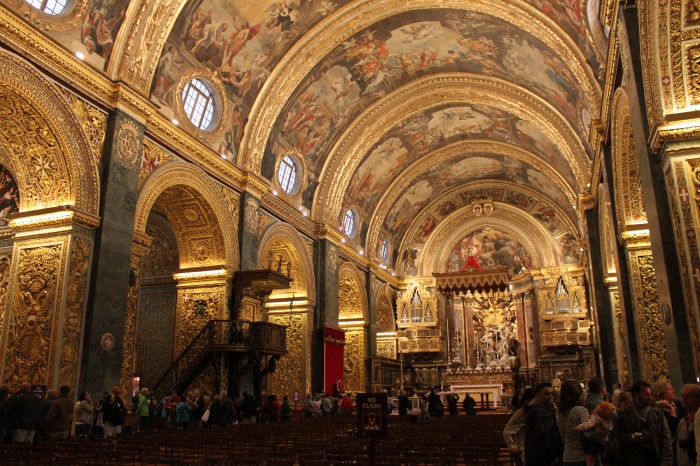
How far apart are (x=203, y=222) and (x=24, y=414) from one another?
853 centimetres

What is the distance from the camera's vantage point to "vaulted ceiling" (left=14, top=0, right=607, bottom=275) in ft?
45.0

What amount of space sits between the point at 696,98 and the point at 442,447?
5507mm

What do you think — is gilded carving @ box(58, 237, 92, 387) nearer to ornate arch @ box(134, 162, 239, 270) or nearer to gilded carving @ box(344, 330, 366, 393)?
ornate arch @ box(134, 162, 239, 270)

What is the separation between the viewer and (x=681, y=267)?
23.8 ft

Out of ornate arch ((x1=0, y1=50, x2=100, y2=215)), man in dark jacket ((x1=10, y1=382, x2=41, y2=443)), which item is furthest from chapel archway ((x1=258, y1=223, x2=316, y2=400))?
man in dark jacket ((x1=10, y1=382, x2=41, y2=443))

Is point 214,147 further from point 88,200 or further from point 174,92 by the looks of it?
point 88,200

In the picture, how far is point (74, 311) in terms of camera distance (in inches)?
435

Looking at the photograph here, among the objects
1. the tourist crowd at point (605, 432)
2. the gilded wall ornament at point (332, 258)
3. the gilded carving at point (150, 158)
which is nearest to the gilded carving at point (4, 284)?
the gilded carving at point (150, 158)

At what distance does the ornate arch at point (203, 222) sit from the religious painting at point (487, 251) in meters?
17.9

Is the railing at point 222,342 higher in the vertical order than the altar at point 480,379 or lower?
higher

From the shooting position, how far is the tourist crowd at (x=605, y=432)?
4.30 metres

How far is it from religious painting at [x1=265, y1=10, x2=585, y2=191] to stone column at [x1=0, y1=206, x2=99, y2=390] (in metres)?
8.37

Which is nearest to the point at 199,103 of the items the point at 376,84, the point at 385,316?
the point at 376,84

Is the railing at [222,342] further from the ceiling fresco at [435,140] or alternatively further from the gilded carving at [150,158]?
the ceiling fresco at [435,140]
